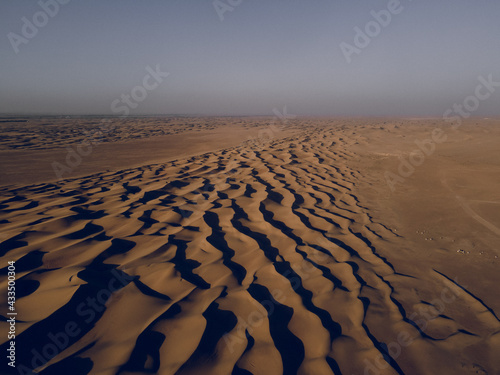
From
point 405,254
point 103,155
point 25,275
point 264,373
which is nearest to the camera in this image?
point 264,373

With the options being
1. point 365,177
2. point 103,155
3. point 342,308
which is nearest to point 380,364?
point 342,308

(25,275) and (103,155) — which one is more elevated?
(25,275)

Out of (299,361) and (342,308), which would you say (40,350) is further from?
(342,308)

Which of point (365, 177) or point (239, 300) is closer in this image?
point (239, 300)

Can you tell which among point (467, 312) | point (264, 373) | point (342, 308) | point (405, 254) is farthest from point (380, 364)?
point (405, 254)

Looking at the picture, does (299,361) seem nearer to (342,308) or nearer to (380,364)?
(380,364)

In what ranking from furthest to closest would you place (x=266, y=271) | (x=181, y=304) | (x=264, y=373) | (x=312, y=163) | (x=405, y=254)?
(x=312, y=163) → (x=405, y=254) → (x=266, y=271) → (x=181, y=304) → (x=264, y=373)

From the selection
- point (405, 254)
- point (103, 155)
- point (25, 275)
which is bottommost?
point (103, 155)
